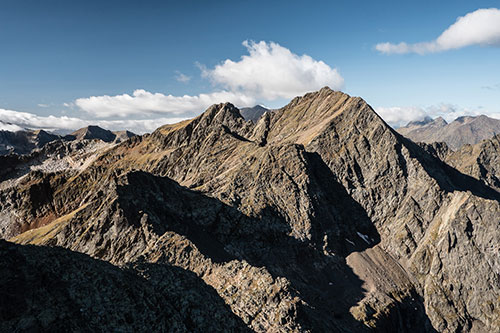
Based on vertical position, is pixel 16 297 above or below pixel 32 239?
above

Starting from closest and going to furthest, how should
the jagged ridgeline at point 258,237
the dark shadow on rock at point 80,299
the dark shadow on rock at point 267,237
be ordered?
the dark shadow on rock at point 80,299, the jagged ridgeline at point 258,237, the dark shadow on rock at point 267,237

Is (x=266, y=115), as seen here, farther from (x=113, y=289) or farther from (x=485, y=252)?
(x=113, y=289)

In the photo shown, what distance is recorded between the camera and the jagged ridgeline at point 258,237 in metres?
26.3

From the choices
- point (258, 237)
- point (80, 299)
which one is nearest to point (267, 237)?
point (258, 237)

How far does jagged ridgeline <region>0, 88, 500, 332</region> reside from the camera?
2630 cm

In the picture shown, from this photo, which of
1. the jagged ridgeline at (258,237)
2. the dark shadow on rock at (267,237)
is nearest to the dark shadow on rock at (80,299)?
the jagged ridgeline at (258,237)

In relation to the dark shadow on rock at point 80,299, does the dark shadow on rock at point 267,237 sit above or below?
below

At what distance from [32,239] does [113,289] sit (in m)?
84.7

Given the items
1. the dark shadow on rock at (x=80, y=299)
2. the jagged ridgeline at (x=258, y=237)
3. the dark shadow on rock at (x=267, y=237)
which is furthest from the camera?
the dark shadow on rock at (x=267, y=237)

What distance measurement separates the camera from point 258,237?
98812 mm

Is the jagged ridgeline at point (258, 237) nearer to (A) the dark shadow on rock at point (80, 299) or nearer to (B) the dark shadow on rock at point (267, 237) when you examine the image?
(A) the dark shadow on rock at point (80, 299)

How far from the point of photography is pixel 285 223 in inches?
4257

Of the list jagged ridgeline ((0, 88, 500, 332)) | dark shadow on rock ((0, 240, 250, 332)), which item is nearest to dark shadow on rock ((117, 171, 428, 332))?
jagged ridgeline ((0, 88, 500, 332))

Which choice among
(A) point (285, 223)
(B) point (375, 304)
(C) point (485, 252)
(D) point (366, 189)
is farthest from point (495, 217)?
(A) point (285, 223)
